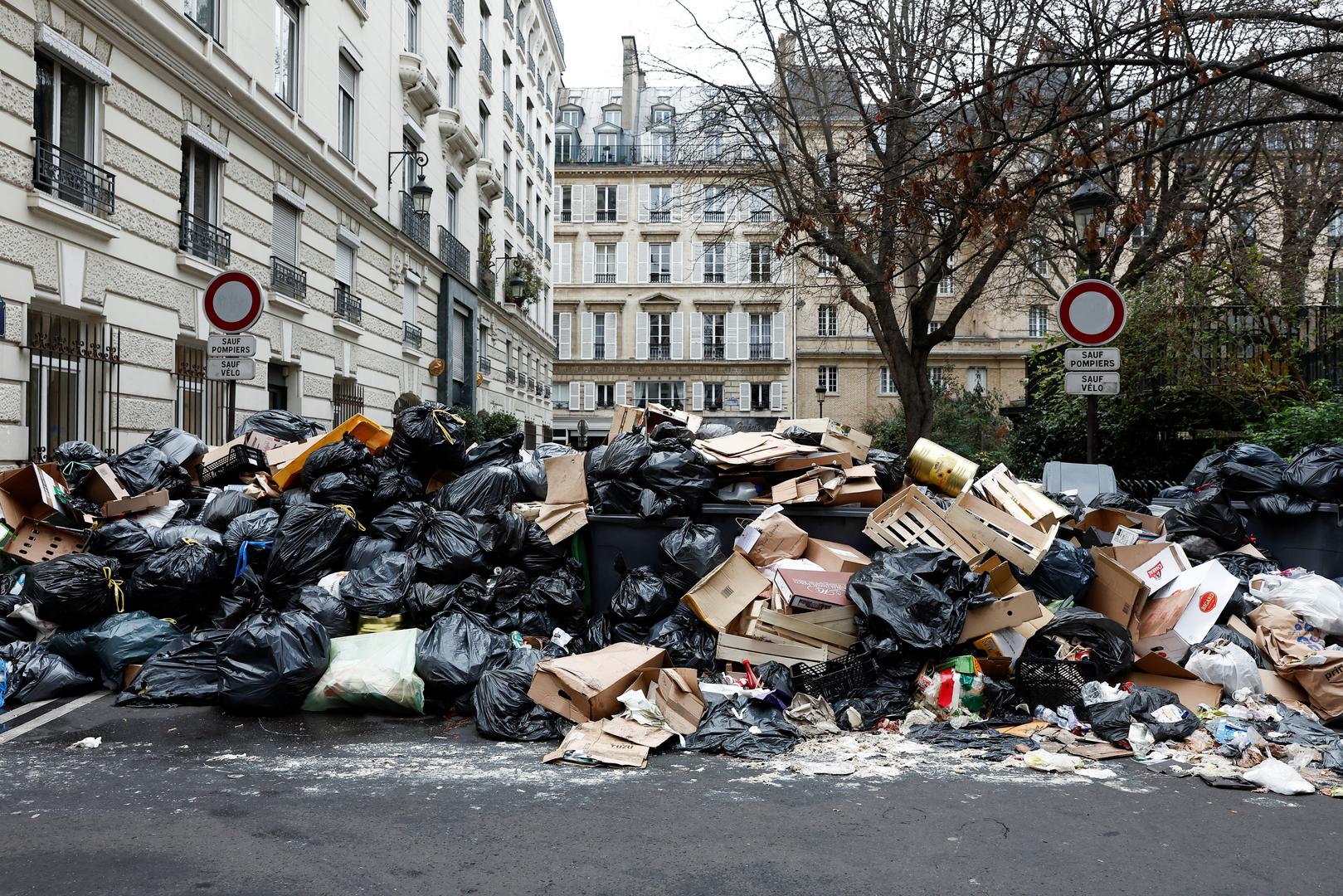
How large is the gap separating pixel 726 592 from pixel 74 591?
3.79 m

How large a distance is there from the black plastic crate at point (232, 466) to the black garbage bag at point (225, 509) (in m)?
0.79

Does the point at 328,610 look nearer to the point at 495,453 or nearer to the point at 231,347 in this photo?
the point at 495,453

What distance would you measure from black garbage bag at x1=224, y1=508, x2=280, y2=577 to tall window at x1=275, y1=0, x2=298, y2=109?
32.0 feet

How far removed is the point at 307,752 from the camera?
432 centimetres

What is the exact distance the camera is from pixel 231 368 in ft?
25.0

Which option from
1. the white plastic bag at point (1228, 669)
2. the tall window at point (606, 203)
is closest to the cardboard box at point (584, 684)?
the white plastic bag at point (1228, 669)

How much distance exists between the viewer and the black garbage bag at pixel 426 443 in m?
6.95

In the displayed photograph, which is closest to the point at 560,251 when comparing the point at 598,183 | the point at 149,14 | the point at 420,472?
the point at 598,183

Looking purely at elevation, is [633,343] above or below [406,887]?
above

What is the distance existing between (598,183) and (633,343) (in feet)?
29.3

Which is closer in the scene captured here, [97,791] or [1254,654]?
[97,791]

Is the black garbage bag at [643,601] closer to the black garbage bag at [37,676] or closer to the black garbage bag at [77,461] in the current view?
the black garbage bag at [37,676]

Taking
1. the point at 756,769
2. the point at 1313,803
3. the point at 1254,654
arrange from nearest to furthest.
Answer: the point at 1313,803 < the point at 756,769 < the point at 1254,654

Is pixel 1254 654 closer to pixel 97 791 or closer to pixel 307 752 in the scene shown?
pixel 307 752
